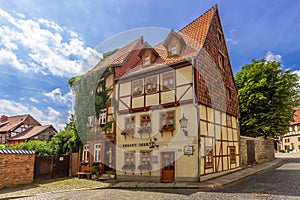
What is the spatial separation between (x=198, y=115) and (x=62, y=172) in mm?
11120

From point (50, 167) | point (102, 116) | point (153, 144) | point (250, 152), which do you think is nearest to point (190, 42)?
point (153, 144)

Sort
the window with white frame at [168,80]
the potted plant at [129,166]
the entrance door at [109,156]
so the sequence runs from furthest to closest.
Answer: the entrance door at [109,156], the potted plant at [129,166], the window with white frame at [168,80]

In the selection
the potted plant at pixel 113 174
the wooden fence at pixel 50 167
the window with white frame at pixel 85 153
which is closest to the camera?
the wooden fence at pixel 50 167

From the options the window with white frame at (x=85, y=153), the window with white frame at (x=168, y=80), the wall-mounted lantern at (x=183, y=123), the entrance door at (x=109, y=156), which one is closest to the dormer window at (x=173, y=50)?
the window with white frame at (x=168, y=80)

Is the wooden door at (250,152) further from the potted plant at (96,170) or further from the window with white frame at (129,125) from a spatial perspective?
the potted plant at (96,170)

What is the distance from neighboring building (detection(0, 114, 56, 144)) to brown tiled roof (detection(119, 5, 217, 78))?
31.1m

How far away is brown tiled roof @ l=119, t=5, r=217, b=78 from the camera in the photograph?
14.5 metres

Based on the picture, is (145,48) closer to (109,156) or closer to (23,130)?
(109,156)

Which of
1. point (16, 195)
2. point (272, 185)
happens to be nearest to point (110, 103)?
point (16, 195)

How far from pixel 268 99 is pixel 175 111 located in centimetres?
1371

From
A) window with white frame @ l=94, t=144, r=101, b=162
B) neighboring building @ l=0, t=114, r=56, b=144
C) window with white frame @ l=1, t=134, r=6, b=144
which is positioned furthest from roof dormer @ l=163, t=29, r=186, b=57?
window with white frame @ l=1, t=134, r=6, b=144

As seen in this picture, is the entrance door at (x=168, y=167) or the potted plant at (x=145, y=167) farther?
the potted plant at (x=145, y=167)

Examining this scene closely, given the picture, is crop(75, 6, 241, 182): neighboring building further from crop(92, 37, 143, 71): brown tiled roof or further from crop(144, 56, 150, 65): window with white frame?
crop(92, 37, 143, 71): brown tiled roof

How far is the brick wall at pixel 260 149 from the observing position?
18219 mm
